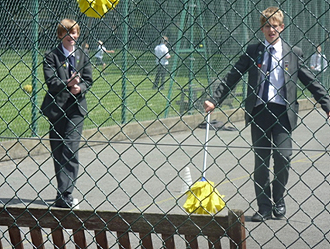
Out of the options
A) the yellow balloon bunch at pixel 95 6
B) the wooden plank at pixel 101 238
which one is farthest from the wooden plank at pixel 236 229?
the yellow balloon bunch at pixel 95 6

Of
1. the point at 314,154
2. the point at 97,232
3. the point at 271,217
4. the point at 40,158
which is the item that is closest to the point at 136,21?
the point at 40,158

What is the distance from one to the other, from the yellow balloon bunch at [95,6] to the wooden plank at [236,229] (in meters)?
1.24

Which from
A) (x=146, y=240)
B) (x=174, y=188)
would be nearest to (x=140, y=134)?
(x=174, y=188)

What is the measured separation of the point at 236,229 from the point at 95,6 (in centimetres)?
138

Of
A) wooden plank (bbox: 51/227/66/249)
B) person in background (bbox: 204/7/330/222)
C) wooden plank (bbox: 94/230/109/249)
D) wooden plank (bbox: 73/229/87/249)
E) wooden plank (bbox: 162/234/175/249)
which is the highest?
person in background (bbox: 204/7/330/222)

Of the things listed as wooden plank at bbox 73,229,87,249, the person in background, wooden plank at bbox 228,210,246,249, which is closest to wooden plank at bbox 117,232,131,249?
wooden plank at bbox 73,229,87,249

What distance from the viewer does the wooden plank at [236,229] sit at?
303 cm

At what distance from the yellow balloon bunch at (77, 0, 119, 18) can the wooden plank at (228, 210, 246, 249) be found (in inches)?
48.8

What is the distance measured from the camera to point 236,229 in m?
3.05

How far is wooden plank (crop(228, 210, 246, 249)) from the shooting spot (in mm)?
3031

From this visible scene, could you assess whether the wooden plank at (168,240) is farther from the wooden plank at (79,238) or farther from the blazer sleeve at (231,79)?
the blazer sleeve at (231,79)

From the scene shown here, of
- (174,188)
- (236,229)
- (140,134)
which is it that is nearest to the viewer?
(236,229)

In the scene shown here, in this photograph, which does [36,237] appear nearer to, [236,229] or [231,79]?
[236,229]

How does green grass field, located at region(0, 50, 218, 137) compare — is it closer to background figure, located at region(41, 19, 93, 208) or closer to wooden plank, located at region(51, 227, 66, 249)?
background figure, located at region(41, 19, 93, 208)
